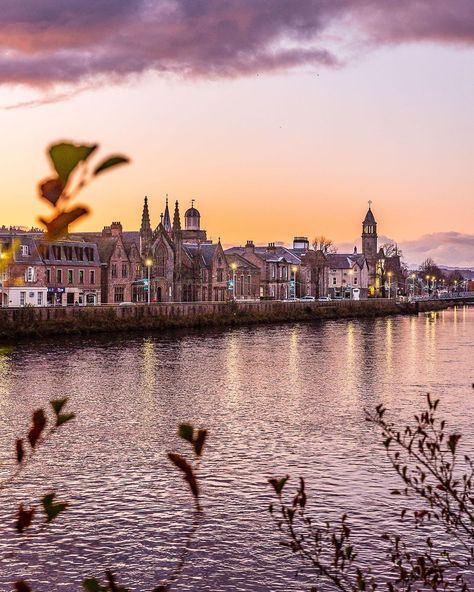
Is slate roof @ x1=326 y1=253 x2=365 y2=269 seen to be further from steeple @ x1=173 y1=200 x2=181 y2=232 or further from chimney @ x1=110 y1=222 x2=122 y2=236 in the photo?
chimney @ x1=110 y1=222 x2=122 y2=236

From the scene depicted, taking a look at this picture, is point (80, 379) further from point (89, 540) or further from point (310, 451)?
point (89, 540)

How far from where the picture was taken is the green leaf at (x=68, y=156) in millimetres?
2643

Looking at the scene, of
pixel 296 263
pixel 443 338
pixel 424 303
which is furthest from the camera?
pixel 424 303

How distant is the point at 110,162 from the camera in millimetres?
2721

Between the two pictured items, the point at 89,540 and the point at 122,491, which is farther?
the point at 122,491

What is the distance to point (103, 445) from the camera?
2792 centimetres

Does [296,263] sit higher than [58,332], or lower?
higher

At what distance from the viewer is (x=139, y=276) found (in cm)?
10919

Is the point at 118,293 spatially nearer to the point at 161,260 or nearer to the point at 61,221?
A: the point at 161,260

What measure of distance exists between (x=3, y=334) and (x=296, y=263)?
95.0 metres

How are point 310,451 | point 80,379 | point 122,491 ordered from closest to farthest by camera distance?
point 122,491 < point 310,451 < point 80,379

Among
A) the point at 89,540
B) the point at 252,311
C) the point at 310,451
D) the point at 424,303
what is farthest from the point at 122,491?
the point at 424,303

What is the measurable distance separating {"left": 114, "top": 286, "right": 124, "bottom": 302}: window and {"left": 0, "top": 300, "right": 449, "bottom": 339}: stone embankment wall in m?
11.6

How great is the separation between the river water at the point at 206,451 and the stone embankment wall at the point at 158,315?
508 inches
